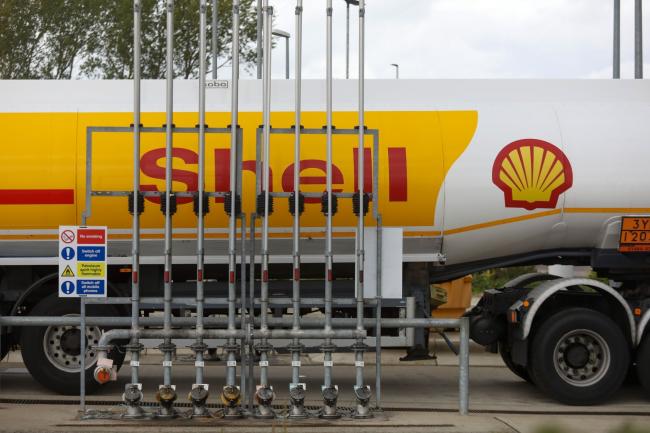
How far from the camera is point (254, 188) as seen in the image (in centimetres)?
1124

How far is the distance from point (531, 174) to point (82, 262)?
16.3 ft

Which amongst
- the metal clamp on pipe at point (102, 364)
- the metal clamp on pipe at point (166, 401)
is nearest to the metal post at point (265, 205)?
the metal clamp on pipe at point (166, 401)

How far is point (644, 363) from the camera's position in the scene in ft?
37.8

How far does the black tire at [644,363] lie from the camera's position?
11508 mm

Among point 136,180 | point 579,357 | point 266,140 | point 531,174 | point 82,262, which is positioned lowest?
point 579,357

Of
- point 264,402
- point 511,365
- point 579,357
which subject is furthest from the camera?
point 511,365

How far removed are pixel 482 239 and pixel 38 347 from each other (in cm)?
516

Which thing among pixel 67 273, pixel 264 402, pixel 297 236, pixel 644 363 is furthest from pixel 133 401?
pixel 644 363

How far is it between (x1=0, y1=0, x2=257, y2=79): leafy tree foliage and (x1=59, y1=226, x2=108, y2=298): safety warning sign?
2058cm

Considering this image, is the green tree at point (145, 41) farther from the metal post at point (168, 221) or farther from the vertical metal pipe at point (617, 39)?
the metal post at point (168, 221)

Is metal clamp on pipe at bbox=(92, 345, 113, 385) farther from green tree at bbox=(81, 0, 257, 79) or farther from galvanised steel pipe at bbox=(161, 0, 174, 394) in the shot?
green tree at bbox=(81, 0, 257, 79)

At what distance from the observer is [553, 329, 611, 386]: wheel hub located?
1144 cm

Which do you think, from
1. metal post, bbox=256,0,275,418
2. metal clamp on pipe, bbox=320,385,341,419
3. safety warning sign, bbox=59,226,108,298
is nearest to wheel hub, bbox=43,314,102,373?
safety warning sign, bbox=59,226,108,298

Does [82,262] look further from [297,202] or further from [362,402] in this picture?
[362,402]
